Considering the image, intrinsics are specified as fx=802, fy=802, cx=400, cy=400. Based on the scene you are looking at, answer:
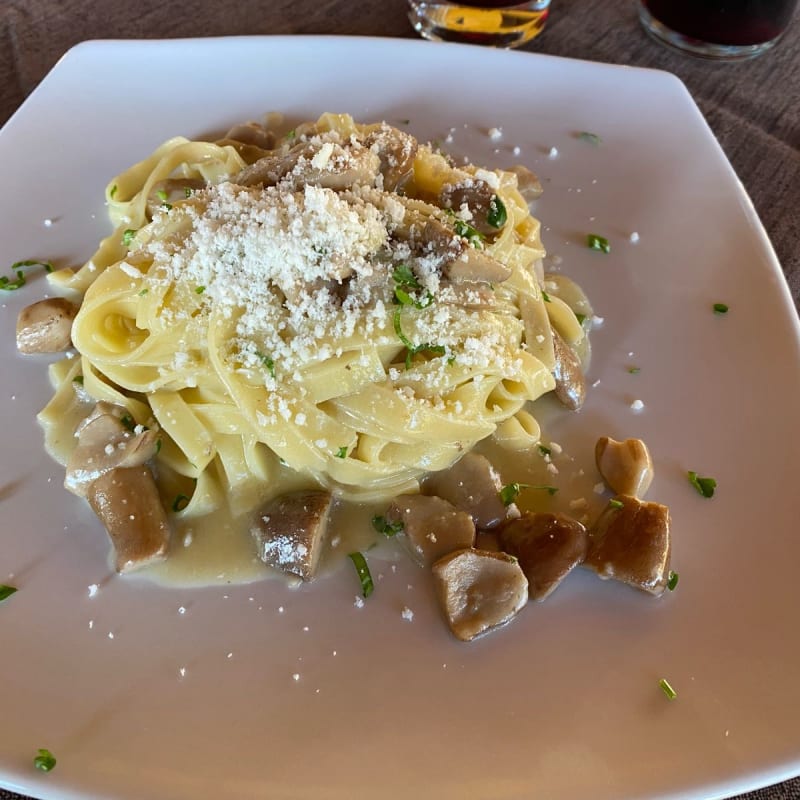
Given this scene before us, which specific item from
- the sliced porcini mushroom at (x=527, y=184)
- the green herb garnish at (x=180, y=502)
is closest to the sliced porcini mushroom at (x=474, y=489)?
the green herb garnish at (x=180, y=502)

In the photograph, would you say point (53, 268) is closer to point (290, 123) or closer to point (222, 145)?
point (222, 145)

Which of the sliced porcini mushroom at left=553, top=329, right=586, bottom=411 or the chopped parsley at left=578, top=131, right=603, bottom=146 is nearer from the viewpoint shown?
the sliced porcini mushroom at left=553, top=329, right=586, bottom=411

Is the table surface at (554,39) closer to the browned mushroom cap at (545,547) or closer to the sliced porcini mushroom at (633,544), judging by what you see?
the sliced porcini mushroom at (633,544)

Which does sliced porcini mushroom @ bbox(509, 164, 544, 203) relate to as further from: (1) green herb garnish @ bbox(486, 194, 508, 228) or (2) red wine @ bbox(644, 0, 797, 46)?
(2) red wine @ bbox(644, 0, 797, 46)

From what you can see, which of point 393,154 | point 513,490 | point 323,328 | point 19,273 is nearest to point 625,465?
point 513,490

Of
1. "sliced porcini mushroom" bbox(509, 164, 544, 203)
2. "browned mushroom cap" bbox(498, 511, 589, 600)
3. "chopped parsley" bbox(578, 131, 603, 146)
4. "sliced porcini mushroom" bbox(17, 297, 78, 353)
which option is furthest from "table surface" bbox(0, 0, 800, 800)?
"browned mushroom cap" bbox(498, 511, 589, 600)

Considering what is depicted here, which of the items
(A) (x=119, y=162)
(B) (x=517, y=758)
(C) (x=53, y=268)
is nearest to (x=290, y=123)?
(A) (x=119, y=162)

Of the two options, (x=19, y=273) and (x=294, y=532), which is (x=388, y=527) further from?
(x=19, y=273)
